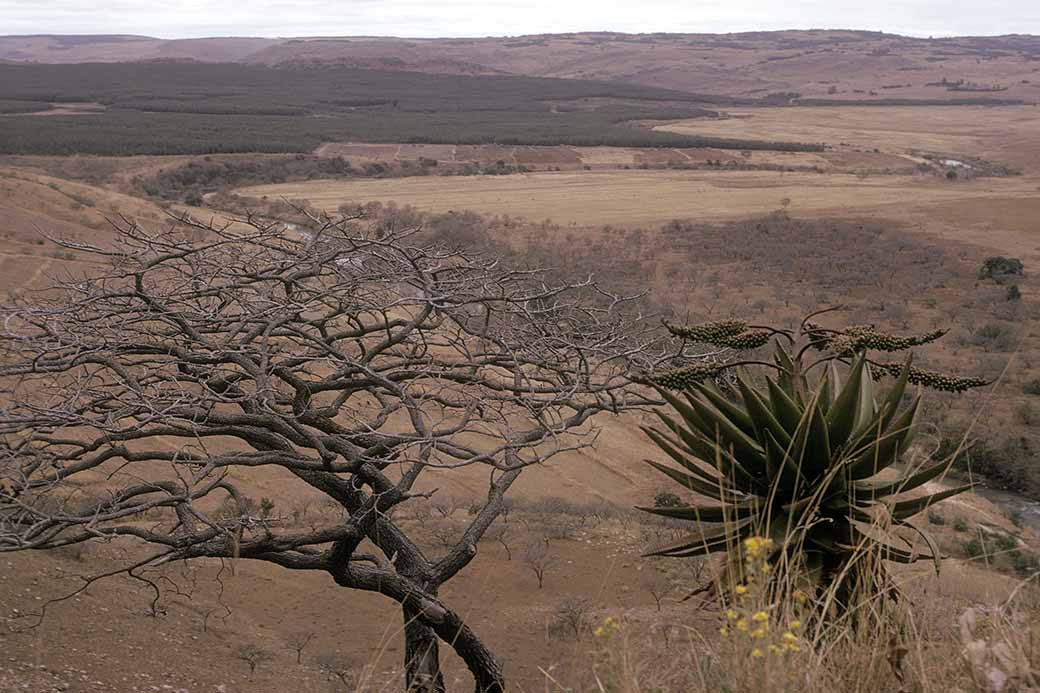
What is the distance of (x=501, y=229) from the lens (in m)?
34.7

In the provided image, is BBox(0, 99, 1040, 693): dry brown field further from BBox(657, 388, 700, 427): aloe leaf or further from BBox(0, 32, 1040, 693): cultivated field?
BBox(657, 388, 700, 427): aloe leaf

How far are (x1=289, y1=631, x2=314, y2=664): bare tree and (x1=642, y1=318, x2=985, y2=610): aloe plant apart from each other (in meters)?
3.60

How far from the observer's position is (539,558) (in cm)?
876

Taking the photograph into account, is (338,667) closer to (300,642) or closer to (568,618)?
(300,642)

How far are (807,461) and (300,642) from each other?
14.7 ft

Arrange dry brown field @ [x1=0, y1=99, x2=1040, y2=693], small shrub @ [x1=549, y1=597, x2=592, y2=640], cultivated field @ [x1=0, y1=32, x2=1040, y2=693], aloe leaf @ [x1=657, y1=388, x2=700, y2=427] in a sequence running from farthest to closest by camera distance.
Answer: small shrub @ [x1=549, y1=597, x2=592, y2=640], cultivated field @ [x1=0, y1=32, x2=1040, y2=693], dry brown field @ [x1=0, y1=99, x2=1040, y2=693], aloe leaf @ [x1=657, y1=388, x2=700, y2=427]

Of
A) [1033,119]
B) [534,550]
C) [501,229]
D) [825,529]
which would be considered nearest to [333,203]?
[501,229]

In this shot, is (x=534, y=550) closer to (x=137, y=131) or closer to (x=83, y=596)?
(x=83, y=596)

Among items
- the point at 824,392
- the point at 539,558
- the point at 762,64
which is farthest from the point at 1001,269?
the point at 762,64

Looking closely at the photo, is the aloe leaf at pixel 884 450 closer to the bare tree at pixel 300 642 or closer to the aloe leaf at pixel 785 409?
the aloe leaf at pixel 785 409

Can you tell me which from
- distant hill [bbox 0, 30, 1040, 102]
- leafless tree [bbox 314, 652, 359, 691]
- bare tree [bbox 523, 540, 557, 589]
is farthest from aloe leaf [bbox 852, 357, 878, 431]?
distant hill [bbox 0, 30, 1040, 102]

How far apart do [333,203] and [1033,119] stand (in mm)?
79788

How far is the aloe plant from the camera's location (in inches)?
149

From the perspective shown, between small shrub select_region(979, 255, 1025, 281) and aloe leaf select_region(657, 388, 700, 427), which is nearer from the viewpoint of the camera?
aloe leaf select_region(657, 388, 700, 427)
